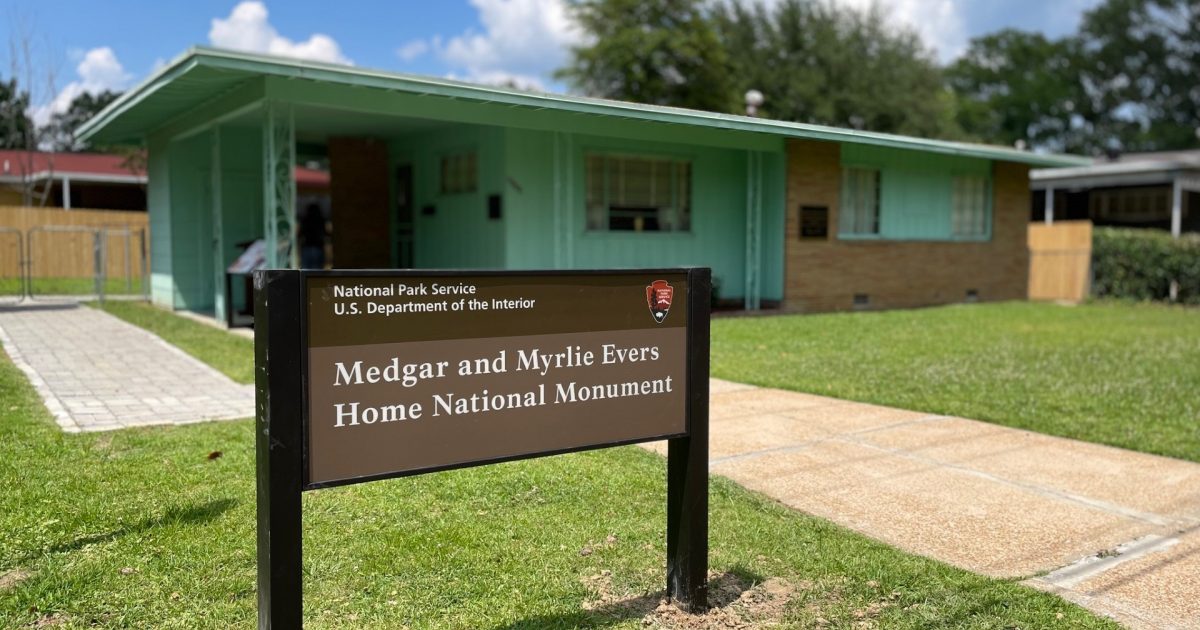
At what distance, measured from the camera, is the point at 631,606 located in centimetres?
364

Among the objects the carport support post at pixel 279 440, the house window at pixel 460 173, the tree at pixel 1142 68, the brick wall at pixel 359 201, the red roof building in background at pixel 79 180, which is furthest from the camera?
the tree at pixel 1142 68

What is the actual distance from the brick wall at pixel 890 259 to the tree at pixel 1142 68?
44.3m

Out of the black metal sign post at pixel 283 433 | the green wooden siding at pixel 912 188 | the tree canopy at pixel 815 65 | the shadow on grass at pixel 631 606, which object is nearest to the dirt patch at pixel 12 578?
the black metal sign post at pixel 283 433

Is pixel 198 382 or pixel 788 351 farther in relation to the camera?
pixel 788 351

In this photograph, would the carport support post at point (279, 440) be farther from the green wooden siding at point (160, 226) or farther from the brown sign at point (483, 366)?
the green wooden siding at point (160, 226)

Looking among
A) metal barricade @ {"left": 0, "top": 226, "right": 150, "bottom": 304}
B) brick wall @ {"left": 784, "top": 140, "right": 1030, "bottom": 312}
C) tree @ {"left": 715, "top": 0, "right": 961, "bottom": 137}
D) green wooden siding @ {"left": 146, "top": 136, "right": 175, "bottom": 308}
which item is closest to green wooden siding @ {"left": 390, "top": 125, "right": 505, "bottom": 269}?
green wooden siding @ {"left": 146, "top": 136, "right": 175, "bottom": 308}

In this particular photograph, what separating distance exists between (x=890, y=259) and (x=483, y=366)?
623 inches

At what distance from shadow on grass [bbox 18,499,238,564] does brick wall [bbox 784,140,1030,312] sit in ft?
41.9

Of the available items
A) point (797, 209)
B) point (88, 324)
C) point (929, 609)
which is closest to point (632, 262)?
point (797, 209)

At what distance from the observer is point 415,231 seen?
53.8 feet

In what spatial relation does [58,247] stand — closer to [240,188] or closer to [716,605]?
[240,188]

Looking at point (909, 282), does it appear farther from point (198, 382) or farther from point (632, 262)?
point (198, 382)

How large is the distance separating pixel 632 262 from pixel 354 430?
41.2 ft

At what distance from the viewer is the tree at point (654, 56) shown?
39.3 metres
